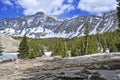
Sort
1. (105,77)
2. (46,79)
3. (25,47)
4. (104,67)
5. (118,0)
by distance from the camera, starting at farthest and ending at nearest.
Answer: (25,47) < (118,0) < (104,67) < (46,79) < (105,77)

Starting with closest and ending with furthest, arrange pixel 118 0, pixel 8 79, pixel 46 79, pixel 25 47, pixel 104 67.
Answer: pixel 46 79
pixel 8 79
pixel 104 67
pixel 118 0
pixel 25 47

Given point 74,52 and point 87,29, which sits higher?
point 87,29

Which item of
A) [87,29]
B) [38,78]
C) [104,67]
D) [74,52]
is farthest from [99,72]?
[74,52]

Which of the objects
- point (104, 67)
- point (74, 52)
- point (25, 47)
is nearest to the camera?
point (104, 67)

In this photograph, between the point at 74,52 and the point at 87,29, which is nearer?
the point at 87,29

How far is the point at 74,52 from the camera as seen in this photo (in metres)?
109

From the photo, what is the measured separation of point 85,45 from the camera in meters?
91.7

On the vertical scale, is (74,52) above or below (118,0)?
below

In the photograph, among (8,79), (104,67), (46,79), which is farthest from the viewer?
(104,67)

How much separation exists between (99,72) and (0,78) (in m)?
8.95

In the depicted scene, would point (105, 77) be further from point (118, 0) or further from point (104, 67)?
point (118, 0)

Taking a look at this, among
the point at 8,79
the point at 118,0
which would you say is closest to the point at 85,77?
the point at 8,79

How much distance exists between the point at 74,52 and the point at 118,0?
2917 inches

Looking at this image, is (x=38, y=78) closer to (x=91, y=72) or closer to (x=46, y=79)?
(x=46, y=79)
